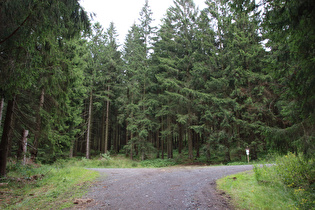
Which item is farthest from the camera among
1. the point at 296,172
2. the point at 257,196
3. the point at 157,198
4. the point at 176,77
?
the point at 176,77

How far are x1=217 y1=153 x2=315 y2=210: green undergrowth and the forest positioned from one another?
634mm

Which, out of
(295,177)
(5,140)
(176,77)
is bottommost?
(295,177)


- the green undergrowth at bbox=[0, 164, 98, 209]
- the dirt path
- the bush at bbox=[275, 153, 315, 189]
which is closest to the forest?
the bush at bbox=[275, 153, 315, 189]

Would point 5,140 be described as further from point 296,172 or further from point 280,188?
point 296,172

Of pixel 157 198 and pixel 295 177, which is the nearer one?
pixel 157 198

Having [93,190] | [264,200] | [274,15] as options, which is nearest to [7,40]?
[93,190]

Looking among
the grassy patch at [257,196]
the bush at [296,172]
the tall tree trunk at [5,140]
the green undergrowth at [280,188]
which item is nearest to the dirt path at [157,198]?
the grassy patch at [257,196]

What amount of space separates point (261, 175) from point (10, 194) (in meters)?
7.78

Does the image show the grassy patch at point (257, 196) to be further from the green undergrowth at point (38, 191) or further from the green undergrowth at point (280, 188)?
the green undergrowth at point (38, 191)

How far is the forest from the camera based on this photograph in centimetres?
395

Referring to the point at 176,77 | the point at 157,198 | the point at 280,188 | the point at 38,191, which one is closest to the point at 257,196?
the point at 280,188

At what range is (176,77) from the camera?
19.1 metres

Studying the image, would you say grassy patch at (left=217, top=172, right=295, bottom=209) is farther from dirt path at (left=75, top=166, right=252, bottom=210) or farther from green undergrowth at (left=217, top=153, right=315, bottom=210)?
dirt path at (left=75, top=166, right=252, bottom=210)

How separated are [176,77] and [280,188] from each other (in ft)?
50.1
